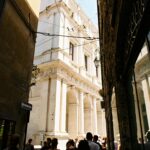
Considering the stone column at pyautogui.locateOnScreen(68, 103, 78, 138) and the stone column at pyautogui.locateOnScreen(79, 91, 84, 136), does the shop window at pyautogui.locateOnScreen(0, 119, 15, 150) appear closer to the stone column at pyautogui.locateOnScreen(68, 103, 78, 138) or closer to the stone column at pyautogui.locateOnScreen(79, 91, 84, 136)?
the stone column at pyautogui.locateOnScreen(68, 103, 78, 138)

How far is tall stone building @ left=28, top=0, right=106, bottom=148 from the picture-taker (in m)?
16.0

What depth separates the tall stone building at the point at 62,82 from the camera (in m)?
16.0

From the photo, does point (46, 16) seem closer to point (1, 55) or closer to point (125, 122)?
point (1, 55)

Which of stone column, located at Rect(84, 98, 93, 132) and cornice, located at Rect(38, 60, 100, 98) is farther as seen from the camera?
stone column, located at Rect(84, 98, 93, 132)

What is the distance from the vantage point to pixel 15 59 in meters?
7.24

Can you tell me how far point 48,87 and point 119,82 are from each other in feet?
43.9

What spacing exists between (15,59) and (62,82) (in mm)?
10155

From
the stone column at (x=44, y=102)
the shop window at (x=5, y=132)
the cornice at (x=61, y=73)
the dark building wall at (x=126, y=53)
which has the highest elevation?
the cornice at (x=61, y=73)

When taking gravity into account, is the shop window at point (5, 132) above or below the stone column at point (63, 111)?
below

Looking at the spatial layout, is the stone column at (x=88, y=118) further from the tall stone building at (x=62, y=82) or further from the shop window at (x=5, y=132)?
the shop window at (x=5, y=132)

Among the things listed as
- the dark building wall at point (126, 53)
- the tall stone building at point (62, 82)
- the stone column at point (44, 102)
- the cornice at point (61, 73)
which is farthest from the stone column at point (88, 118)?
the dark building wall at point (126, 53)

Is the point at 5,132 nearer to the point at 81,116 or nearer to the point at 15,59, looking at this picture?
the point at 15,59

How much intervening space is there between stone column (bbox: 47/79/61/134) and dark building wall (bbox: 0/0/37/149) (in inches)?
297

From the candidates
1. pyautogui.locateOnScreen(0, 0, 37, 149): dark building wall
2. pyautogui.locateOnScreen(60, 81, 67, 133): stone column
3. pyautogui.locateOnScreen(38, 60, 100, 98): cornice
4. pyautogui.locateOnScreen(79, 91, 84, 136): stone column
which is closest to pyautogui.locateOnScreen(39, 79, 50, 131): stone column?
pyautogui.locateOnScreen(38, 60, 100, 98): cornice
